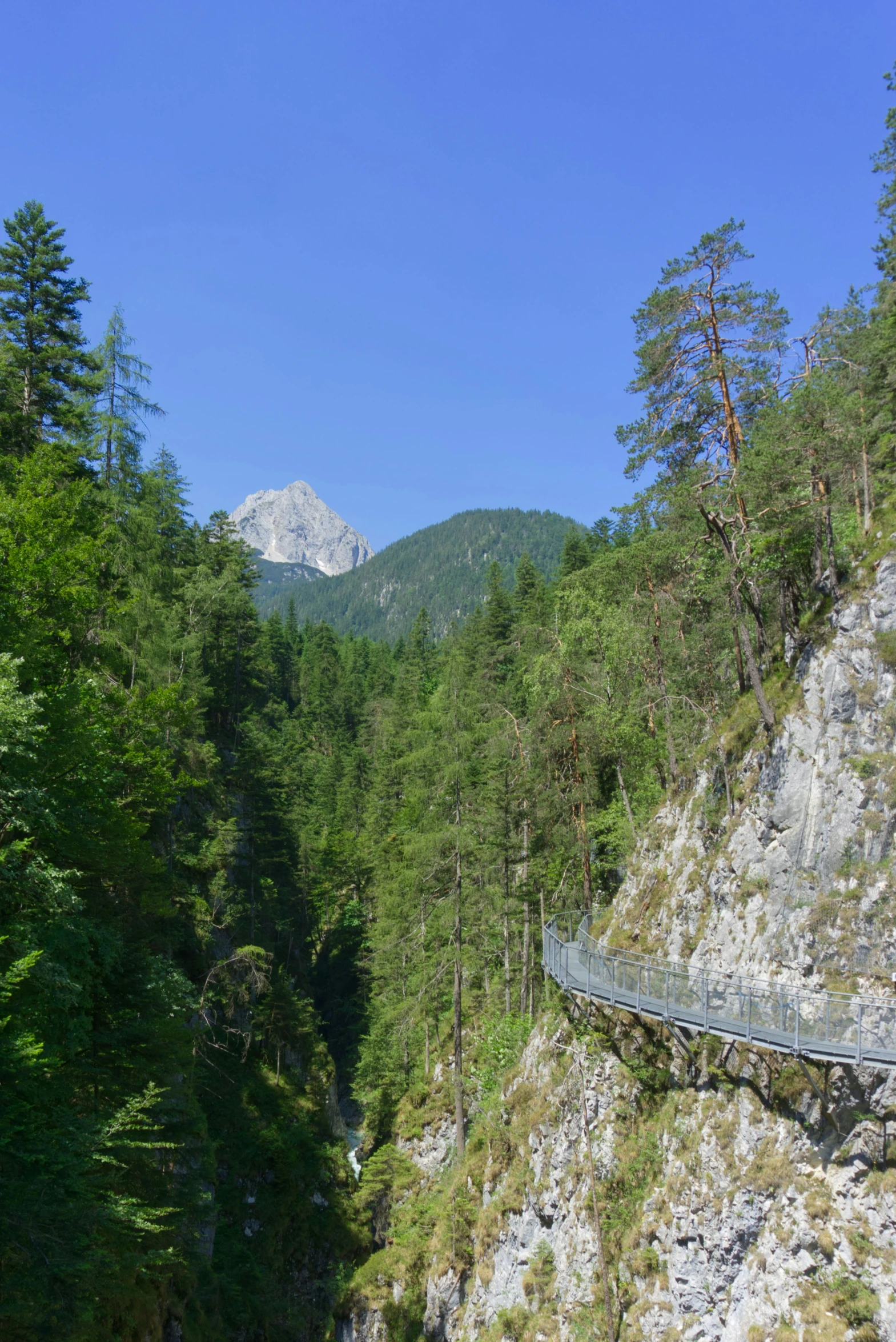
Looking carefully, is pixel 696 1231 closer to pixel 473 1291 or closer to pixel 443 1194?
pixel 473 1291

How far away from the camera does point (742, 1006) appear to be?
12828mm

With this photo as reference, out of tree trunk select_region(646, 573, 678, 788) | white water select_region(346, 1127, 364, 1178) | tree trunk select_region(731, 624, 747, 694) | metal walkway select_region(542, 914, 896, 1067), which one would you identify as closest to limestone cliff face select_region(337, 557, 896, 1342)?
metal walkway select_region(542, 914, 896, 1067)

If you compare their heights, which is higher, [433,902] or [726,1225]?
[433,902]

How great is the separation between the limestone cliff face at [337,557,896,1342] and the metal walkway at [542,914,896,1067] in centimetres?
62

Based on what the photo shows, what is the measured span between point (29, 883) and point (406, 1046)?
2615 cm

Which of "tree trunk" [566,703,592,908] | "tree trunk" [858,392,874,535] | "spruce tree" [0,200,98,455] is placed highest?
"spruce tree" [0,200,98,455]

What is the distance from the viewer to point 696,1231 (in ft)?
43.4

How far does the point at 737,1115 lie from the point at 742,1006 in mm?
2227

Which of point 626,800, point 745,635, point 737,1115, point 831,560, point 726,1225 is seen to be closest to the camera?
point 726,1225

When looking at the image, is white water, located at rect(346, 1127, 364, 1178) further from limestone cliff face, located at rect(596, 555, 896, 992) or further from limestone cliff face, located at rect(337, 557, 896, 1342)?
limestone cliff face, located at rect(596, 555, 896, 992)

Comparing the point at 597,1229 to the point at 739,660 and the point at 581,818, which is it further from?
the point at 739,660

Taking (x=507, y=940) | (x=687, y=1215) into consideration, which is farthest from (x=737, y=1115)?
(x=507, y=940)

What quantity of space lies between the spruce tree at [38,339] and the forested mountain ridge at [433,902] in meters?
0.10

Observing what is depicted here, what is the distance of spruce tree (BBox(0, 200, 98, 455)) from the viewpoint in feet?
68.2
